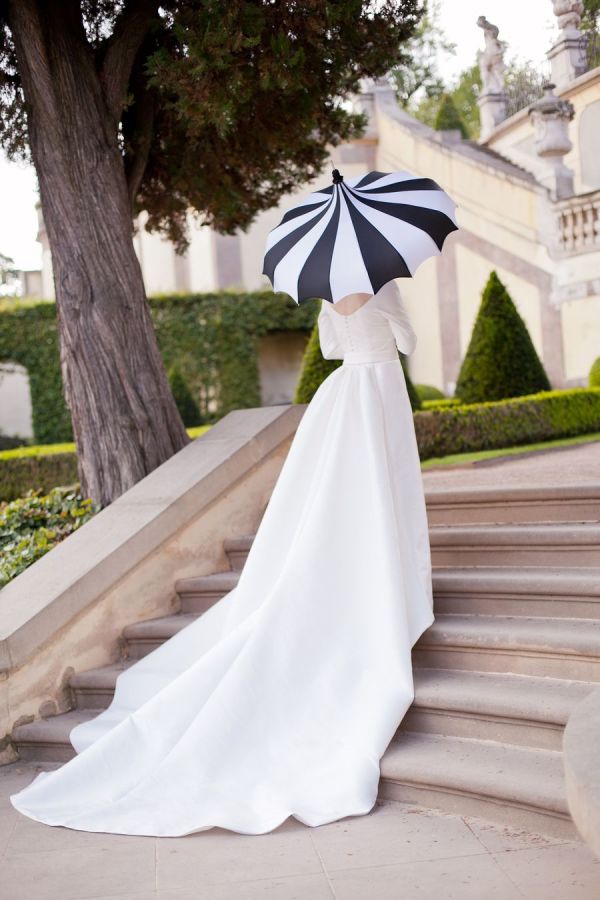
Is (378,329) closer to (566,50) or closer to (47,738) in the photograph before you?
(47,738)

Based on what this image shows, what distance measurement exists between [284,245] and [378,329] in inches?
21.5

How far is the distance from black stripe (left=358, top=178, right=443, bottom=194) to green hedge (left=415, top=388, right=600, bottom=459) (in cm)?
559

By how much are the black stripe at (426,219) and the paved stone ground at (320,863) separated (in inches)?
86.4

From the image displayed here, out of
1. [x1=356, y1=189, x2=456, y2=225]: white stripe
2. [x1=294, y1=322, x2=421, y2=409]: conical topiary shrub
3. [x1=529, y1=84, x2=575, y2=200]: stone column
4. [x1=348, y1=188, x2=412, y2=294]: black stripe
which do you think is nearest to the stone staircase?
[x1=348, y1=188, x2=412, y2=294]: black stripe

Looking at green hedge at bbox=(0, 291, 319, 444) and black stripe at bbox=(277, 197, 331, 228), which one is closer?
black stripe at bbox=(277, 197, 331, 228)

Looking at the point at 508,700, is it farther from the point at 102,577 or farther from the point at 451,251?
the point at 451,251

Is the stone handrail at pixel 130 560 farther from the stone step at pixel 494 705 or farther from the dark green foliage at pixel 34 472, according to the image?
the dark green foliage at pixel 34 472

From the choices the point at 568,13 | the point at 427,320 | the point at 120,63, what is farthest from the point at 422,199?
the point at 427,320

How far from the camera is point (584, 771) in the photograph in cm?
225

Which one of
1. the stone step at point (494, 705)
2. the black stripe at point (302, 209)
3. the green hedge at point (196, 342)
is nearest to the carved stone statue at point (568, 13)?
the black stripe at point (302, 209)

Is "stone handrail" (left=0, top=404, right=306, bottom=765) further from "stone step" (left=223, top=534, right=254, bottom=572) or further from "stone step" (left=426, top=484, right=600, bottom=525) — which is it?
"stone step" (left=426, top=484, right=600, bottom=525)

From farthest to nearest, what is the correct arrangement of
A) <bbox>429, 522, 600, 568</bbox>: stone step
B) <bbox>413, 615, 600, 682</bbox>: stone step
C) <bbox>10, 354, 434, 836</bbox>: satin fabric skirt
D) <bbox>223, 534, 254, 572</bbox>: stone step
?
<bbox>223, 534, 254, 572</bbox>: stone step, <bbox>429, 522, 600, 568</bbox>: stone step, <bbox>413, 615, 600, 682</bbox>: stone step, <bbox>10, 354, 434, 836</bbox>: satin fabric skirt

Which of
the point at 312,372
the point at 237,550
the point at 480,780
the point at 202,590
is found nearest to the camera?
the point at 480,780

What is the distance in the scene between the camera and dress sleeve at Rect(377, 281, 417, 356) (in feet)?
14.2
